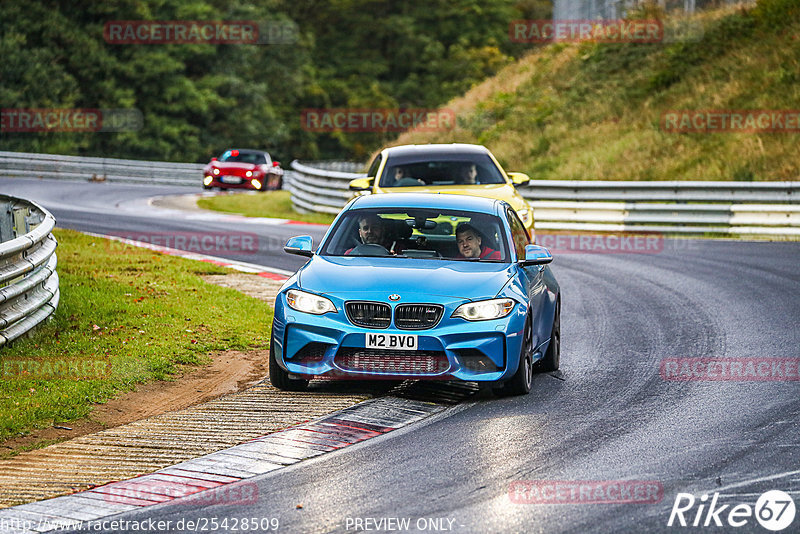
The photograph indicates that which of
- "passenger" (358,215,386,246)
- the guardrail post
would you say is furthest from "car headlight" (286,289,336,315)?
the guardrail post

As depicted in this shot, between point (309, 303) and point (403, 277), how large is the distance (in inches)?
29.0

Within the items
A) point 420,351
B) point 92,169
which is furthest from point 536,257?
point 92,169

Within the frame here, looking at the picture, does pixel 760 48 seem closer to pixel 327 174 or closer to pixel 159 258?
pixel 327 174

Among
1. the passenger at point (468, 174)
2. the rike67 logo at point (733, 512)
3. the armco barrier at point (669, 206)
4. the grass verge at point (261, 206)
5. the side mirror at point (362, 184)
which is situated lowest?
the grass verge at point (261, 206)

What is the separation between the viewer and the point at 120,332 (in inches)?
434

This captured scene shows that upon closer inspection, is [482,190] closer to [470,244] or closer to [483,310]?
[470,244]

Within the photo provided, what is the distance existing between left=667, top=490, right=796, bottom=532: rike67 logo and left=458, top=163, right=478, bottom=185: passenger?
10.7 meters

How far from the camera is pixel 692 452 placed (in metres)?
7.18

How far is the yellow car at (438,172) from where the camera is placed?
16.4 meters

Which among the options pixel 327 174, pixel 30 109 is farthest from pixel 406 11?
pixel 327 174

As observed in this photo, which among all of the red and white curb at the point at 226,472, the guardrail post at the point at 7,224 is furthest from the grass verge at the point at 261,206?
the red and white curb at the point at 226,472

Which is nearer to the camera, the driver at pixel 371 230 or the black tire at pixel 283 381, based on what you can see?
the black tire at pixel 283 381

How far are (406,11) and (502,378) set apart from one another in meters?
68.1

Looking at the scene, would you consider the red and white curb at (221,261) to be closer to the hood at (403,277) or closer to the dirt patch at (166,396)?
the dirt patch at (166,396)
